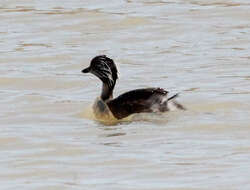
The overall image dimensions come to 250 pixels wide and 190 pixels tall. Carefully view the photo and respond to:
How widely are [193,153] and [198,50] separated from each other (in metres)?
7.20

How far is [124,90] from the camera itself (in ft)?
54.5

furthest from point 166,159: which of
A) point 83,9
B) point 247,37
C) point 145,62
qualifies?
point 83,9

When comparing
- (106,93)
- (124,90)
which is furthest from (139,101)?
(124,90)

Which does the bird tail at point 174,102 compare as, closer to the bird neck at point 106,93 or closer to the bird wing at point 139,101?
the bird wing at point 139,101

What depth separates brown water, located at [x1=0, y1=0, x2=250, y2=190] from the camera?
36.9ft

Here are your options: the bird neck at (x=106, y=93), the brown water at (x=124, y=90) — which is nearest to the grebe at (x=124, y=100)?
the bird neck at (x=106, y=93)

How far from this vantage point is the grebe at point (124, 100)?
1403 cm

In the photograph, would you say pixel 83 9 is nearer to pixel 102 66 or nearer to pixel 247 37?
pixel 247 37

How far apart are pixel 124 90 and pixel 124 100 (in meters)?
2.52

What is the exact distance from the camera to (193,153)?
12.0 metres

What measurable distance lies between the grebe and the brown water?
172 millimetres

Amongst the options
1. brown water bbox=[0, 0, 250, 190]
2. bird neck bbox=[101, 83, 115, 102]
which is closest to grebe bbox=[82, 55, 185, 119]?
Answer: bird neck bbox=[101, 83, 115, 102]

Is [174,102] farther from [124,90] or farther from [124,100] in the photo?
[124,90]

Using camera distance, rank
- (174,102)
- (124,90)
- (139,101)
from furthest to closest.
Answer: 1. (124,90)
2. (174,102)
3. (139,101)
